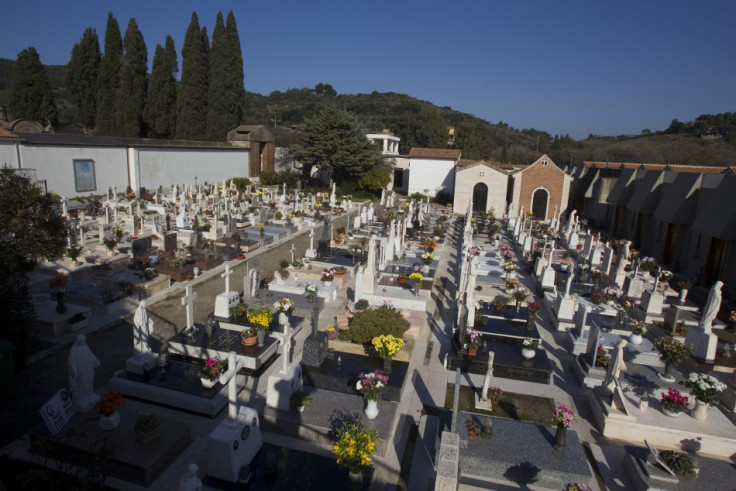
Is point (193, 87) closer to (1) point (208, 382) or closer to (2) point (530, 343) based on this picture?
(1) point (208, 382)

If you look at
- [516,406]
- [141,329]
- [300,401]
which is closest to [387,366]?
[300,401]

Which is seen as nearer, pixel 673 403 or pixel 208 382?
pixel 673 403

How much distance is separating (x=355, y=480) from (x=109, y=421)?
4.35 metres

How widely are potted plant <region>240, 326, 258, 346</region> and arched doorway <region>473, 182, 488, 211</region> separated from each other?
31075 mm

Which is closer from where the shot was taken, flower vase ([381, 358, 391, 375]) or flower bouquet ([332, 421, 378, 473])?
flower bouquet ([332, 421, 378, 473])

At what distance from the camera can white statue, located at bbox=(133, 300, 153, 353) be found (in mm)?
9680

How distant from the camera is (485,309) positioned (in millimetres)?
14922

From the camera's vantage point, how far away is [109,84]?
49562mm

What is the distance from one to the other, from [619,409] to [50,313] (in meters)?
14.1

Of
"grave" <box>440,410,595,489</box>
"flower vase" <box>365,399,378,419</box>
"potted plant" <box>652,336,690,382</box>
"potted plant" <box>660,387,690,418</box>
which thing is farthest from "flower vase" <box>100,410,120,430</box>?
"potted plant" <box>652,336,690,382</box>

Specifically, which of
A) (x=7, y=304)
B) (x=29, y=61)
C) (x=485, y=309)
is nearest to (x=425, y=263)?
(x=485, y=309)

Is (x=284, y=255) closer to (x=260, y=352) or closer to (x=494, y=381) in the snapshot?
(x=260, y=352)

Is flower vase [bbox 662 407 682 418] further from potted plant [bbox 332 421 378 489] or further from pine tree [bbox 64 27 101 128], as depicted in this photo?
pine tree [bbox 64 27 101 128]

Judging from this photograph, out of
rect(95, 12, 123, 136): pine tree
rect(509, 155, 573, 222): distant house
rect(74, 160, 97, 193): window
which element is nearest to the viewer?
rect(74, 160, 97, 193): window
